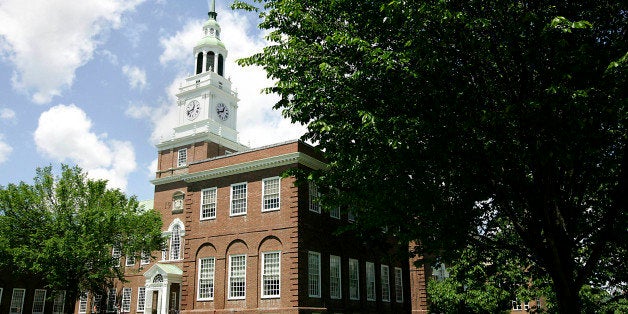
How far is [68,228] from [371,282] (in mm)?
19687

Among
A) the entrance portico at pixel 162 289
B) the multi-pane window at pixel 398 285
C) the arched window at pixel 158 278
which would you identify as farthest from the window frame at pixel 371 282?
the arched window at pixel 158 278

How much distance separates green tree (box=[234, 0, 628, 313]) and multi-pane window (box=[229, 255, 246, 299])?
49.0 ft

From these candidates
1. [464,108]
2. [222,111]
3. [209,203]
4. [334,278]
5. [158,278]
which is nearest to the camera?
[464,108]

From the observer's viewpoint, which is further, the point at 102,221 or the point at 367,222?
the point at 102,221

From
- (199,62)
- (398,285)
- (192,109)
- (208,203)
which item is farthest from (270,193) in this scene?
(199,62)

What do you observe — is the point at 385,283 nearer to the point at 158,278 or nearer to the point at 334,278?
the point at 334,278

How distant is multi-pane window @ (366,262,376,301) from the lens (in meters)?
34.2

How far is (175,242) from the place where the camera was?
1662 inches

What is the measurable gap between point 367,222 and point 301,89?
4615 millimetres

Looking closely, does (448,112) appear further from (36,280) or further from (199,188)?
(36,280)

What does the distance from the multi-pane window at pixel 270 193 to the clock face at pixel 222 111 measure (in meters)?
21.0

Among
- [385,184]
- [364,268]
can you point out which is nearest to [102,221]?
[364,268]

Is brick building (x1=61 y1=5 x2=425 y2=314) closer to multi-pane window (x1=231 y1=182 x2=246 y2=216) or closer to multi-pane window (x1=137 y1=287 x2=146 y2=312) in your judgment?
multi-pane window (x1=231 y1=182 x2=246 y2=216)

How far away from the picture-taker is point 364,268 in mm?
34094
